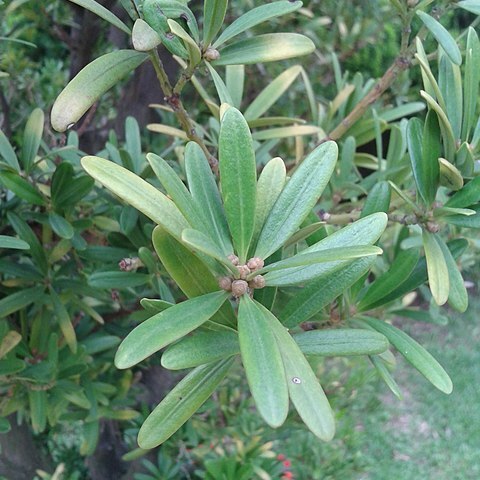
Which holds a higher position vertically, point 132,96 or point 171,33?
point 171,33

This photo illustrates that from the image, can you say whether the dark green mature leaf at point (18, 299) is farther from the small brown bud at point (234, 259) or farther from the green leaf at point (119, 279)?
the small brown bud at point (234, 259)

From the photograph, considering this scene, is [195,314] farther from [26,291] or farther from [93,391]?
[93,391]

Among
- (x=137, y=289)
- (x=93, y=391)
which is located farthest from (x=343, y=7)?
(x=93, y=391)

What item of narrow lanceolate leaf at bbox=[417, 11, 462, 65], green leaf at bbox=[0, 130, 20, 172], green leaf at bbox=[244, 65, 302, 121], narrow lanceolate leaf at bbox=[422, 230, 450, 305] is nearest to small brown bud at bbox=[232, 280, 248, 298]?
narrow lanceolate leaf at bbox=[422, 230, 450, 305]

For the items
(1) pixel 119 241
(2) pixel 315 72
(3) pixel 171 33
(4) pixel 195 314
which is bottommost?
(2) pixel 315 72

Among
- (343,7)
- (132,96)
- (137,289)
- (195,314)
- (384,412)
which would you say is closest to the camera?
(195,314)

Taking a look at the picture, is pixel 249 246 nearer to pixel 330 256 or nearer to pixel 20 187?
pixel 330 256

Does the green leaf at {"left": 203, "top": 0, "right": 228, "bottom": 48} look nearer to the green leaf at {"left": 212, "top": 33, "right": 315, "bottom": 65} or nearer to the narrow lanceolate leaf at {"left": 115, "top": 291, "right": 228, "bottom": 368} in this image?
the green leaf at {"left": 212, "top": 33, "right": 315, "bottom": 65}

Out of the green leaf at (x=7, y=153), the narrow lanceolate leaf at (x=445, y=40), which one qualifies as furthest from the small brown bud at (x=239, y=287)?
the green leaf at (x=7, y=153)
